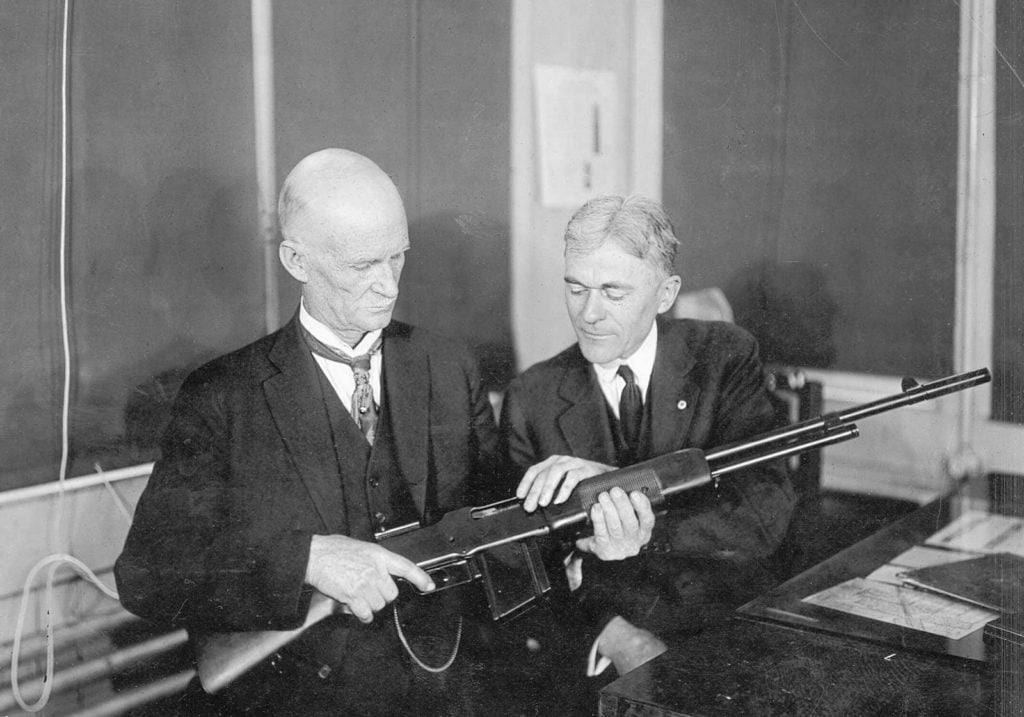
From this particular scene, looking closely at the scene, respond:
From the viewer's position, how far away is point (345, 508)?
1600 mm

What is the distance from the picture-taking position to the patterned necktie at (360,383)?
162cm

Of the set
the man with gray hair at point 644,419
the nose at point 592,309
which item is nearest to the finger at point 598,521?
the man with gray hair at point 644,419

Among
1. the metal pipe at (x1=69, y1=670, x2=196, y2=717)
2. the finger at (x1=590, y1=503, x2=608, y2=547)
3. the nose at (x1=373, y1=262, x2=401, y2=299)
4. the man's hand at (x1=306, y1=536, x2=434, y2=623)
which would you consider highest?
the nose at (x1=373, y1=262, x2=401, y2=299)

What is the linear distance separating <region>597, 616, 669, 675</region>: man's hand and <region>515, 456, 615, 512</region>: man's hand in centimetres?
32

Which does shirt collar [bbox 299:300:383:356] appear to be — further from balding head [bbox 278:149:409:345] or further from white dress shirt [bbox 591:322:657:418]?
white dress shirt [bbox 591:322:657:418]

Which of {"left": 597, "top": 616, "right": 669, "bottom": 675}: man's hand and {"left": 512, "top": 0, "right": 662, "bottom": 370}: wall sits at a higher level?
{"left": 512, "top": 0, "right": 662, "bottom": 370}: wall

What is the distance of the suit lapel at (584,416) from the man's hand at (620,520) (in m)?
0.26

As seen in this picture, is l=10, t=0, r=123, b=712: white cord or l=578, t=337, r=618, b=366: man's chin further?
l=578, t=337, r=618, b=366: man's chin

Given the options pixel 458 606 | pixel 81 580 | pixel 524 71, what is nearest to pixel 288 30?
pixel 524 71

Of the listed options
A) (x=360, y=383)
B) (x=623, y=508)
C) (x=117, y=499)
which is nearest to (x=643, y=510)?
(x=623, y=508)

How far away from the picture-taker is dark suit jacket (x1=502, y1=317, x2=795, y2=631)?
6.03 feet

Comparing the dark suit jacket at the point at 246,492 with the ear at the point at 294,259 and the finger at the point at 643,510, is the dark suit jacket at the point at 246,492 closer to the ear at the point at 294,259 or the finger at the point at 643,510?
the ear at the point at 294,259

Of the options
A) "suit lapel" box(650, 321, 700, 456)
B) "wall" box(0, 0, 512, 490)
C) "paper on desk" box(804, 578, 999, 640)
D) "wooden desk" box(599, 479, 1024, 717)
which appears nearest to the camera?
"wooden desk" box(599, 479, 1024, 717)

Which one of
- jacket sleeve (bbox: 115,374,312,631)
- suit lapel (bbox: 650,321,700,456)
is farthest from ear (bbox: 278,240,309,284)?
suit lapel (bbox: 650,321,700,456)
